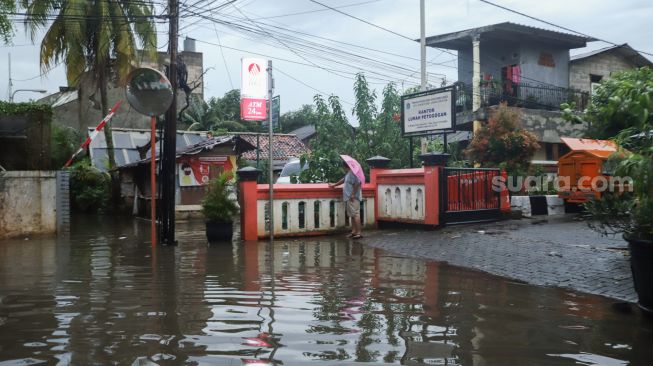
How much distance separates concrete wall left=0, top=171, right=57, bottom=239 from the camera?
13.1m

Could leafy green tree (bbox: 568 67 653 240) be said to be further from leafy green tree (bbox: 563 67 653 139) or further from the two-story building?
the two-story building

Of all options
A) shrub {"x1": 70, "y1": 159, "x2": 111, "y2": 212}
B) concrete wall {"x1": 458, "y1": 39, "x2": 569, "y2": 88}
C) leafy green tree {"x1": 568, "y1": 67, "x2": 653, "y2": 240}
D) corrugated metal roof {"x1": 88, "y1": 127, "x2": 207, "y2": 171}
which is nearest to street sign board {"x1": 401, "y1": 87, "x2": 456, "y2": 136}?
leafy green tree {"x1": 568, "y1": 67, "x2": 653, "y2": 240}

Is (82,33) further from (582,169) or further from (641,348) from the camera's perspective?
(641,348)

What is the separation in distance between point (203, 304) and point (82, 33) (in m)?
19.3

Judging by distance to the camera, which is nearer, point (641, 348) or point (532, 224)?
point (641, 348)

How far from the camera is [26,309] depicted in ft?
17.5

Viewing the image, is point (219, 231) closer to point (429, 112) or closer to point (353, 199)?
point (353, 199)

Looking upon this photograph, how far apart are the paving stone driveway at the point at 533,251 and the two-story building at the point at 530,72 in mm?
12401

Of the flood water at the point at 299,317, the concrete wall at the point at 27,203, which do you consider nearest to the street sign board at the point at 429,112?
the flood water at the point at 299,317

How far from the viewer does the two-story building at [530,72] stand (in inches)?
951

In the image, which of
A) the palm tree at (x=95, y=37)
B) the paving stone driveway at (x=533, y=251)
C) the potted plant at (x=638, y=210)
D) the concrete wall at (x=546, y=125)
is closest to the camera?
the potted plant at (x=638, y=210)

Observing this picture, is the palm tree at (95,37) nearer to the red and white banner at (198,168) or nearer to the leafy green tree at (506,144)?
the red and white banner at (198,168)

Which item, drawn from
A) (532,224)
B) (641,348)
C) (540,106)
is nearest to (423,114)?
(532,224)

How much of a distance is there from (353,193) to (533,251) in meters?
3.85
